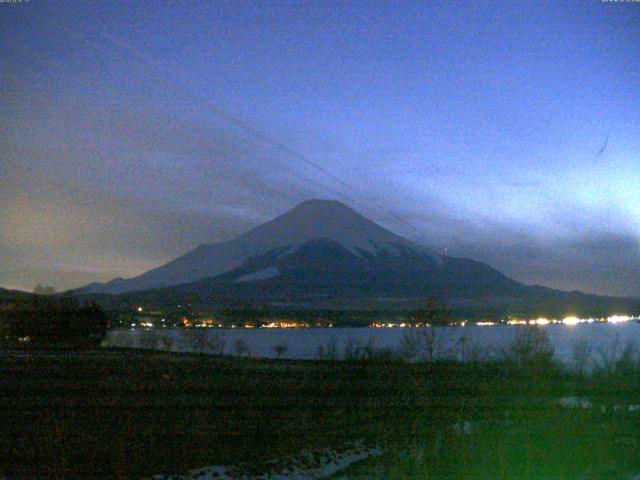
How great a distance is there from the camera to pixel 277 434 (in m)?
16.7

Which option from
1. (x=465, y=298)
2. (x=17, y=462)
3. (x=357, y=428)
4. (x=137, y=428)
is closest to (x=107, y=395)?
(x=137, y=428)

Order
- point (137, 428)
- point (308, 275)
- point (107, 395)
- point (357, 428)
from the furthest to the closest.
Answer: point (308, 275) < point (107, 395) < point (357, 428) < point (137, 428)

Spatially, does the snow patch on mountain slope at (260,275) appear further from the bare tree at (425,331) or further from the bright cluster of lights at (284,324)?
the bare tree at (425,331)

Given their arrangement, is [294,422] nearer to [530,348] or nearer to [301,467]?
[301,467]

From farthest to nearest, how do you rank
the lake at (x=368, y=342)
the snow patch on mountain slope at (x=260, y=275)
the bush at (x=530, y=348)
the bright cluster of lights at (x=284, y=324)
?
the snow patch on mountain slope at (x=260, y=275) → the bright cluster of lights at (x=284, y=324) → the lake at (x=368, y=342) → the bush at (x=530, y=348)

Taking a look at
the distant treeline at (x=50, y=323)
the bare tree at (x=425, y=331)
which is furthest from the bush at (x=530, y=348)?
the distant treeline at (x=50, y=323)

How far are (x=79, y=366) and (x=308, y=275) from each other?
271ft

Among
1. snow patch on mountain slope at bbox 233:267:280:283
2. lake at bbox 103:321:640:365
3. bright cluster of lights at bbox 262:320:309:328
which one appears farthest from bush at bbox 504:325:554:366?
snow patch on mountain slope at bbox 233:267:280:283

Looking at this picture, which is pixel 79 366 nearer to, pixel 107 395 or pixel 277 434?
pixel 107 395

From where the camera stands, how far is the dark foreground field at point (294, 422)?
13234 millimetres

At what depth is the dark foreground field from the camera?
43.4 feet

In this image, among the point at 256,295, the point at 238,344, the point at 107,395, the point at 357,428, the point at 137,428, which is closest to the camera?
the point at 137,428

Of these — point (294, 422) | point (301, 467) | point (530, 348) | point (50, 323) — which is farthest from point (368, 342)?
point (301, 467)

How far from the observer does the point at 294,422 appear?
18578 mm
